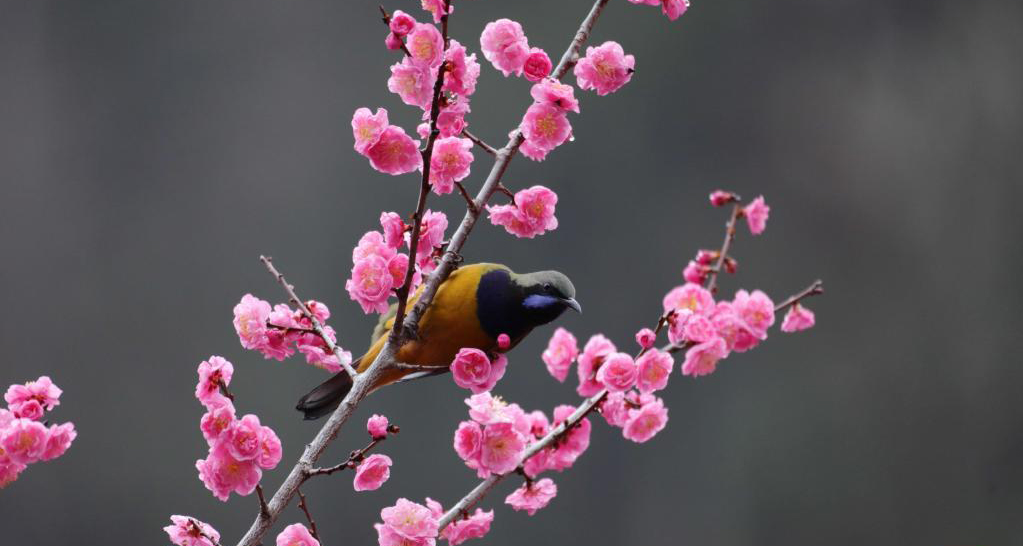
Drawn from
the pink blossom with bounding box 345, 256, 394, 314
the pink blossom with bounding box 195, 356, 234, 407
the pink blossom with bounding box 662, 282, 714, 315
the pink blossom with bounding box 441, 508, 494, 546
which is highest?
the pink blossom with bounding box 345, 256, 394, 314

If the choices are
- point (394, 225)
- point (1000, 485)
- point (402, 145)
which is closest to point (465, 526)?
point (394, 225)

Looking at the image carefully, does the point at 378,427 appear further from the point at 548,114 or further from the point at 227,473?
the point at 548,114

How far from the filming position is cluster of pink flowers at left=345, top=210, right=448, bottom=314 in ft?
3.47

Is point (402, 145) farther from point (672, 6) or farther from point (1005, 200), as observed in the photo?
point (1005, 200)

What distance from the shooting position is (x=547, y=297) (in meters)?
1.39

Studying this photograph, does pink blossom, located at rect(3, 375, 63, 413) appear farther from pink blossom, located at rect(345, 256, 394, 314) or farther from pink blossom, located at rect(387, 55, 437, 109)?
pink blossom, located at rect(387, 55, 437, 109)

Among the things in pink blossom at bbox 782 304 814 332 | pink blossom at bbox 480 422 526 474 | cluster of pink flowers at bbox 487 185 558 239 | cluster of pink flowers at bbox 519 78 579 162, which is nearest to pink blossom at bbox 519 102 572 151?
cluster of pink flowers at bbox 519 78 579 162

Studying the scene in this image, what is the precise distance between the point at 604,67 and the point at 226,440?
64 cm

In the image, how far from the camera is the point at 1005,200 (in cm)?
313

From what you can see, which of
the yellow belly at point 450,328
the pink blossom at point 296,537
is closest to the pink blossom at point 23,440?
the pink blossom at point 296,537

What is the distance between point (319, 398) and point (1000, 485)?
2.53m

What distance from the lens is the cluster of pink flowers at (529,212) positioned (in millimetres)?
1172

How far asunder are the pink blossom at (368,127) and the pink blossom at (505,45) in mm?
158

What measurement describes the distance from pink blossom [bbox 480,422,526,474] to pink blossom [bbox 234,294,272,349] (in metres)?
0.32
